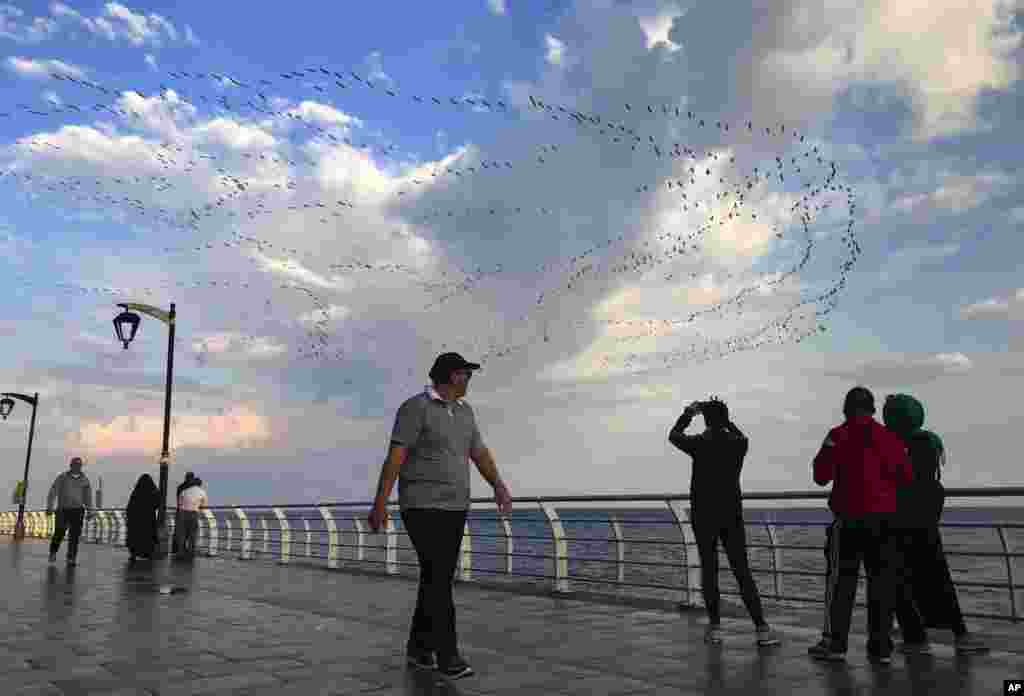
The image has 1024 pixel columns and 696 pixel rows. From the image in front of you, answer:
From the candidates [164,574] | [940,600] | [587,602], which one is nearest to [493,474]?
[940,600]

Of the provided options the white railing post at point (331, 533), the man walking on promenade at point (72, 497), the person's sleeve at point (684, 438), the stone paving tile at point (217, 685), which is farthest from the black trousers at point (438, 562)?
the man walking on promenade at point (72, 497)

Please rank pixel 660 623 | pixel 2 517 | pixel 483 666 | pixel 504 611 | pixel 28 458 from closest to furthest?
pixel 483 666 → pixel 660 623 → pixel 504 611 → pixel 28 458 → pixel 2 517

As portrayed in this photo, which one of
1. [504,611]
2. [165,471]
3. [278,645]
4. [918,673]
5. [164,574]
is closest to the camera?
[918,673]

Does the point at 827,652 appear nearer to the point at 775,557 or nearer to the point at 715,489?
the point at 715,489

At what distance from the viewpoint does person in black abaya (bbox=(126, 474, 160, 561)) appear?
17797mm

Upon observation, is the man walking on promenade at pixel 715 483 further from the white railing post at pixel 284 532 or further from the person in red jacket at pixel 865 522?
the white railing post at pixel 284 532

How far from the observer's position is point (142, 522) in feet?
58.7

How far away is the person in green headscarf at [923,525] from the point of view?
631cm

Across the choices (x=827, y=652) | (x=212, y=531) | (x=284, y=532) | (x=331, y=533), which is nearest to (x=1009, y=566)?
(x=827, y=652)

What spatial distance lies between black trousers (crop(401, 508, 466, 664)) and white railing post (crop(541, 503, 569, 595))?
4.84m

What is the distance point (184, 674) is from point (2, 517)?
46.3 m

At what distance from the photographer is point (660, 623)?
8.08 metres

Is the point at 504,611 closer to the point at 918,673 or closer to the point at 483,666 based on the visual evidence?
the point at 483,666

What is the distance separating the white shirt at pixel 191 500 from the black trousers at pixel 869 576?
15.7 metres
